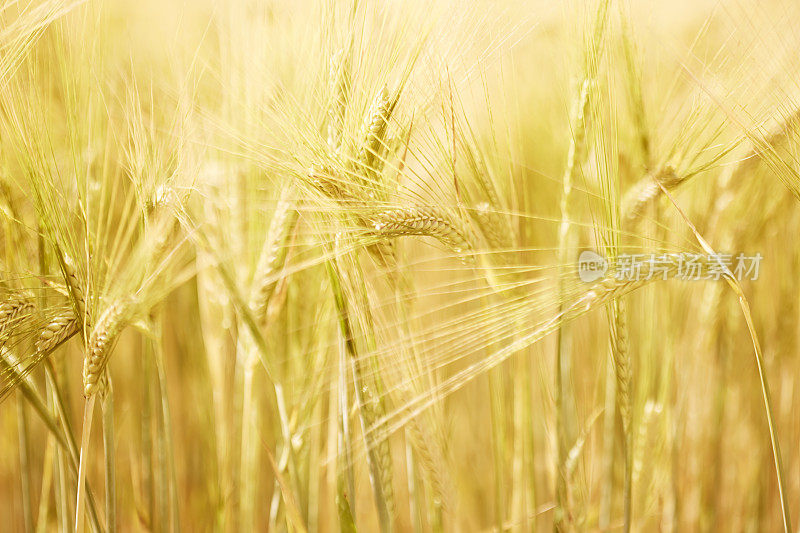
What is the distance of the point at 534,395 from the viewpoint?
35.7 inches

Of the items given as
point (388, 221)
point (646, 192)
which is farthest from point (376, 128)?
point (646, 192)

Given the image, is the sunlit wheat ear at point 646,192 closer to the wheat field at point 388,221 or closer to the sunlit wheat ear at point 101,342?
the wheat field at point 388,221

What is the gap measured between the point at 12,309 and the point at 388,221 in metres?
0.35

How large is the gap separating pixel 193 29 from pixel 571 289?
2.05 ft

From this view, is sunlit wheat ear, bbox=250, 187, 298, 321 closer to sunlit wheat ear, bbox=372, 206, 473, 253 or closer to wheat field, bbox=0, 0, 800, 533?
wheat field, bbox=0, 0, 800, 533

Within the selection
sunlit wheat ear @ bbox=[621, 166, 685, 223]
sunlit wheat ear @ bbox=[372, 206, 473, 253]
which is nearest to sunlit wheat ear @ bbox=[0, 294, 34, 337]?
sunlit wheat ear @ bbox=[372, 206, 473, 253]

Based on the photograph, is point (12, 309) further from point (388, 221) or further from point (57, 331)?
point (388, 221)

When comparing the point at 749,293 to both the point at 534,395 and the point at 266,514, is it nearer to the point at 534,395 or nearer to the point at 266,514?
the point at 534,395

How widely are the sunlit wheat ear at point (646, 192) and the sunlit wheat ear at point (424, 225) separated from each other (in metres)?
0.19

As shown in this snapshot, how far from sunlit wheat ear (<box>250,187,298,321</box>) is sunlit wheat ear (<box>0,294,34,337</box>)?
0.66ft

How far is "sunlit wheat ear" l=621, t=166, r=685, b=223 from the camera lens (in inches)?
21.8

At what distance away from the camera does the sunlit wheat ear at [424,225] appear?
0.46m

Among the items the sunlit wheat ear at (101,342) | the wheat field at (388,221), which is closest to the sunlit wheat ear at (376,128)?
the wheat field at (388,221)

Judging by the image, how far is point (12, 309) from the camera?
1.67 ft
